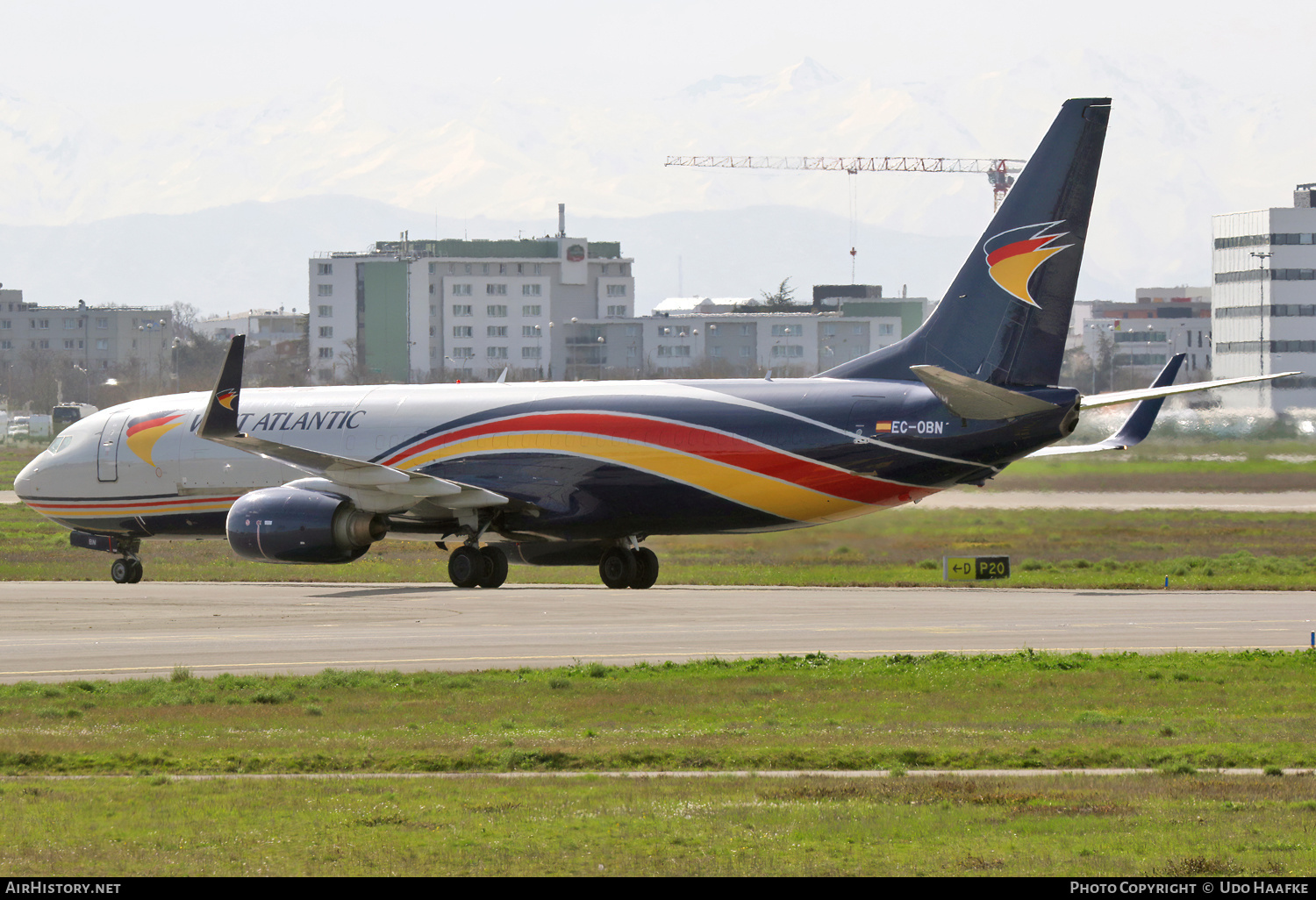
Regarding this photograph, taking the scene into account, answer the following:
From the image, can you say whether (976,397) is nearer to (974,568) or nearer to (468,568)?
(974,568)

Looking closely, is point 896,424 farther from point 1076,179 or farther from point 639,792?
point 639,792

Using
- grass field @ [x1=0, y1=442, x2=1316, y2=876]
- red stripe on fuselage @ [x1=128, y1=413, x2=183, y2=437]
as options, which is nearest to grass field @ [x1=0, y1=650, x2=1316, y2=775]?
grass field @ [x1=0, y1=442, x2=1316, y2=876]

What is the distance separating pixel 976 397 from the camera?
101 feet

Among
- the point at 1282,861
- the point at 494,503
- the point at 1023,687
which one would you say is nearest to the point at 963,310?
the point at 494,503

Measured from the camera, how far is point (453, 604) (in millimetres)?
32656

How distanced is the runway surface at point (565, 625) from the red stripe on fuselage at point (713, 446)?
2.42m

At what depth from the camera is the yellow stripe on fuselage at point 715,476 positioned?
3322 cm

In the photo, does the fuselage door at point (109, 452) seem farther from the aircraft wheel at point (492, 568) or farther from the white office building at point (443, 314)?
the white office building at point (443, 314)

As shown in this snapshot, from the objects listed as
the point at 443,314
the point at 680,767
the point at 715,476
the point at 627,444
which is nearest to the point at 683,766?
the point at 680,767

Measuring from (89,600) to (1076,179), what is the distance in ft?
73.9

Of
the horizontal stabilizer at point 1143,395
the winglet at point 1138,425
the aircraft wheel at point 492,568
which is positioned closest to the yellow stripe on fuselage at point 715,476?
the aircraft wheel at point 492,568

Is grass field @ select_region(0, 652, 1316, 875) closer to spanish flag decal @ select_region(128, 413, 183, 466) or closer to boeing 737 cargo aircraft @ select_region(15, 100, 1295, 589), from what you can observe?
boeing 737 cargo aircraft @ select_region(15, 100, 1295, 589)

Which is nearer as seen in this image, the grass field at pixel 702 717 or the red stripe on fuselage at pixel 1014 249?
the grass field at pixel 702 717

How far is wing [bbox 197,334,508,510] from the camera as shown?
32781mm
